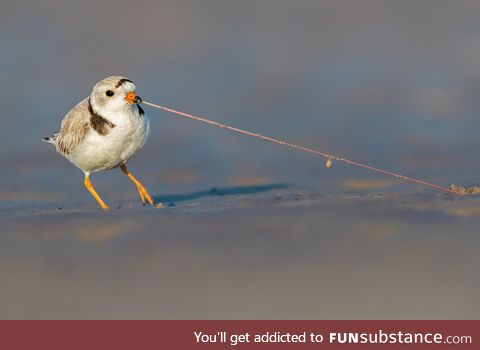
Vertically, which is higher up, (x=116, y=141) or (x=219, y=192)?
(x=219, y=192)

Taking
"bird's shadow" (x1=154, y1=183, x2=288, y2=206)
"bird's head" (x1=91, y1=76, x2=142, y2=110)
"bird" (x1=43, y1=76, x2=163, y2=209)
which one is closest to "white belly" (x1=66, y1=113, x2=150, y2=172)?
"bird" (x1=43, y1=76, x2=163, y2=209)

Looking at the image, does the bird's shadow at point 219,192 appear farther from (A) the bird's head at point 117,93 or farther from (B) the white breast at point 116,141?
(A) the bird's head at point 117,93

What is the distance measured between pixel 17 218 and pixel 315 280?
3.23 meters

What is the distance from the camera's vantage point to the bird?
9.20 metres

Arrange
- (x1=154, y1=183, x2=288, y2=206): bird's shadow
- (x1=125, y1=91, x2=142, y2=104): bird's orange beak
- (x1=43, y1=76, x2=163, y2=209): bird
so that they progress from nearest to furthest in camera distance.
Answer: (x1=125, y1=91, x2=142, y2=104): bird's orange beak → (x1=43, y1=76, x2=163, y2=209): bird → (x1=154, y1=183, x2=288, y2=206): bird's shadow

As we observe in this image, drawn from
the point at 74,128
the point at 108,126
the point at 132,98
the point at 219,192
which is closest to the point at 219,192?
the point at 219,192

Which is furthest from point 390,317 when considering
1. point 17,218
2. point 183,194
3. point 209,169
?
point 209,169

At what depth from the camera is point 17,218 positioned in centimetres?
859

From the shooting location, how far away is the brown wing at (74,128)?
375 inches

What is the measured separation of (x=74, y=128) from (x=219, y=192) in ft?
6.97

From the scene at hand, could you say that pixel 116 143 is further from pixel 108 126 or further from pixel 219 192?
pixel 219 192

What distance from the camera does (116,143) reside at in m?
9.35

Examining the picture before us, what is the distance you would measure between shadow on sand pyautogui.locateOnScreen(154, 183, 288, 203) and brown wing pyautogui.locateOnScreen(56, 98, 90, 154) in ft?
4.42

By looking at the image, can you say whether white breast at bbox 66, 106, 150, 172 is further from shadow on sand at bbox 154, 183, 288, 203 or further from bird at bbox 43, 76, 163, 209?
shadow on sand at bbox 154, 183, 288, 203
